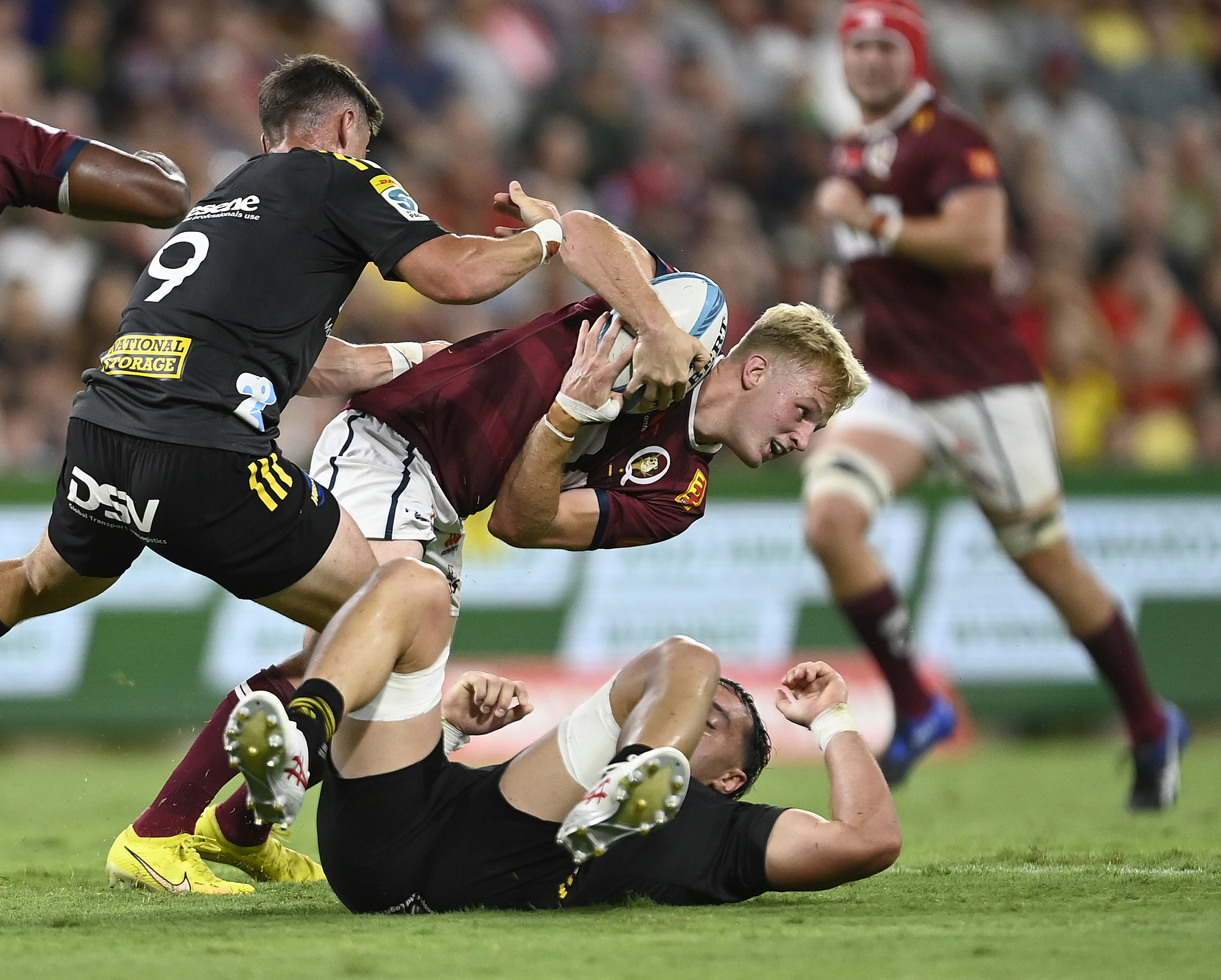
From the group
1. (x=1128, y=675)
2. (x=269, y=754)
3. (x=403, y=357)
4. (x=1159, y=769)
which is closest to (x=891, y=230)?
(x=1128, y=675)

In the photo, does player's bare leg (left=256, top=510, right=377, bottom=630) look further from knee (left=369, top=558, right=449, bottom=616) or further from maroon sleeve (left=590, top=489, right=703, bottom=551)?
maroon sleeve (left=590, top=489, right=703, bottom=551)

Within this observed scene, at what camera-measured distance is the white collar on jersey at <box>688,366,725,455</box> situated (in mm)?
4793

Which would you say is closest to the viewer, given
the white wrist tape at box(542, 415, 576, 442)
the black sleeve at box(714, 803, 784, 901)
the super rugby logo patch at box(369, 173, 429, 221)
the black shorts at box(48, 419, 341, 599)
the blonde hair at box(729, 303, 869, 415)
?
the black sleeve at box(714, 803, 784, 901)

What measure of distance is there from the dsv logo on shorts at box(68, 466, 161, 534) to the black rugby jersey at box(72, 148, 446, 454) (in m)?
Result: 0.15

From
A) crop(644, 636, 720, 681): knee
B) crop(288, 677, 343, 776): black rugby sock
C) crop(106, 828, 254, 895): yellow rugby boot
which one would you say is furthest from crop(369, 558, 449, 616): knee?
crop(106, 828, 254, 895): yellow rugby boot

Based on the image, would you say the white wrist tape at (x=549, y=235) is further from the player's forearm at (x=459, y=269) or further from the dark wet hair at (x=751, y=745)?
the dark wet hair at (x=751, y=745)

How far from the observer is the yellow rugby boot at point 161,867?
4.59 meters

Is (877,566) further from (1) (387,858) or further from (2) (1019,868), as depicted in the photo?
(1) (387,858)

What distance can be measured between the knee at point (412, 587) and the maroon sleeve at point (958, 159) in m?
3.90

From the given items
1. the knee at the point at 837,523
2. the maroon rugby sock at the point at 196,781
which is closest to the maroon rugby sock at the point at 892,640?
the knee at the point at 837,523

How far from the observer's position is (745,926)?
3775 millimetres

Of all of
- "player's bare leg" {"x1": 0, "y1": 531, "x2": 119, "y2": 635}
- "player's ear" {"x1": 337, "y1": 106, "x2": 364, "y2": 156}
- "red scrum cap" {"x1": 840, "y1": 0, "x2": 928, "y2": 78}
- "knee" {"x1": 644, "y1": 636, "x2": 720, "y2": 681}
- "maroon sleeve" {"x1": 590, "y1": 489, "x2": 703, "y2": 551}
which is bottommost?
"knee" {"x1": 644, "y1": 636, "x2": 720, "y2": 681}

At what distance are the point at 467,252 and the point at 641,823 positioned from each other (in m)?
1.47

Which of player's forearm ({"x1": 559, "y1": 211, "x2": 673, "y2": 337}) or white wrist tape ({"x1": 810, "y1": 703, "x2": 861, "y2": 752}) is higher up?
player's forearm ({"x1": 559, "y1": 211, "x2": 673, "y2": 337})
